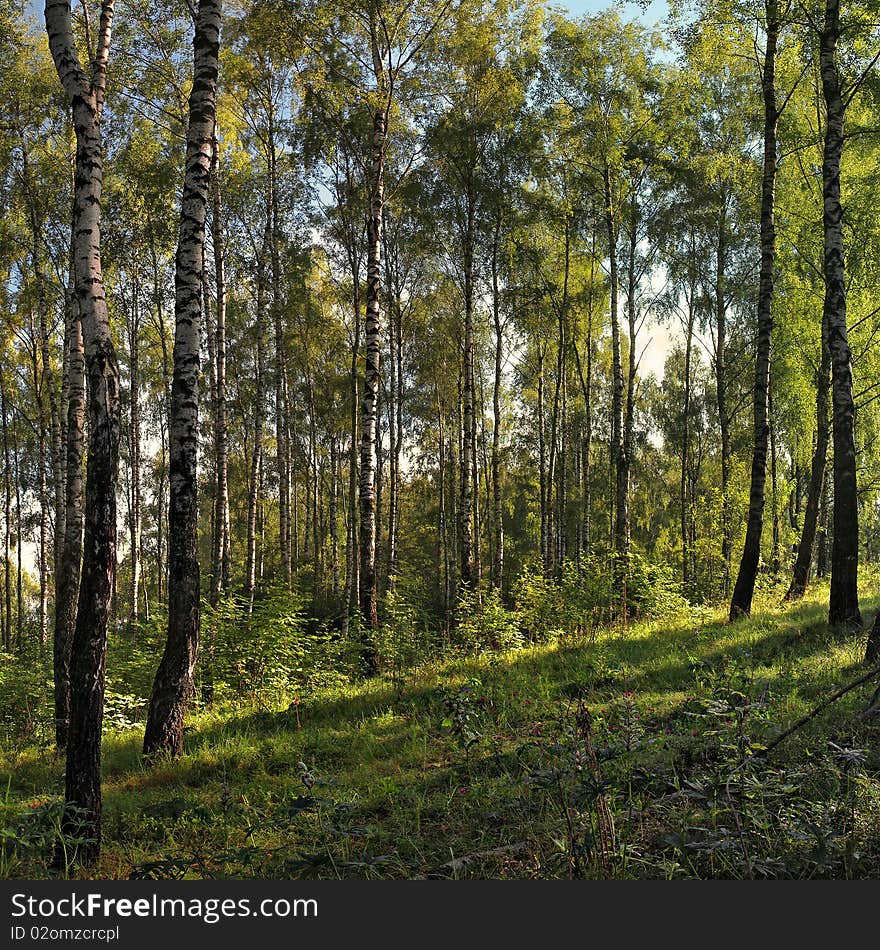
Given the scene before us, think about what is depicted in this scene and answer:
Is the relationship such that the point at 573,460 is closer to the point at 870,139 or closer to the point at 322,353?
the point at 322,353

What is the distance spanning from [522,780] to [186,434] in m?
4.87

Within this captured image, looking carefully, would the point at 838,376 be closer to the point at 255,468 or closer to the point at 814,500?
the point at 814,500

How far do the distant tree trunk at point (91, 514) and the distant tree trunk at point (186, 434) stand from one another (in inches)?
76.1

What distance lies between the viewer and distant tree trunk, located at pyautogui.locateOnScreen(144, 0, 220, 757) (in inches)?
274

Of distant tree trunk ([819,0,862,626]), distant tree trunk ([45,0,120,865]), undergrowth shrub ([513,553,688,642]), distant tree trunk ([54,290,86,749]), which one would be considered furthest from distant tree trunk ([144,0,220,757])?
distant tree trunk ([819,0,862,626])

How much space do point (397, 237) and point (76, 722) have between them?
20301 millimetres

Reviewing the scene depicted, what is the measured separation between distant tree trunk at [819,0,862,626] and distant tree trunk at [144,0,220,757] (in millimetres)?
8168

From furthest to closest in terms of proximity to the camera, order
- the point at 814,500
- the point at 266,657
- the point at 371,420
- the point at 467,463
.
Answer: the point at 467,463, the point at 814,500, the point at 371,420, the point at 266,657

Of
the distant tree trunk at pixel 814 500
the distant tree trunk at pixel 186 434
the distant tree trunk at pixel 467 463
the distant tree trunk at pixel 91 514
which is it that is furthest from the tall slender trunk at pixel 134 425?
the distant tree trunk at pixel 814 500

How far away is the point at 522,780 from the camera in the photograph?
16.1 feet

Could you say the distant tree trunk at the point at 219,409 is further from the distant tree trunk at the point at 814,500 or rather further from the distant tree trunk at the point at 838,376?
the distant tree trunk at the point at 814,500

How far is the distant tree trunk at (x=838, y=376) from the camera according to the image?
29.2 feet

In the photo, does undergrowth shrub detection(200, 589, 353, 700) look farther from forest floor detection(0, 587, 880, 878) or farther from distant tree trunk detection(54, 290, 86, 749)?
distant tree trunk detection(54, 290, 86, 749)

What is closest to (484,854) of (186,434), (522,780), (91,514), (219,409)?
(522,780)
